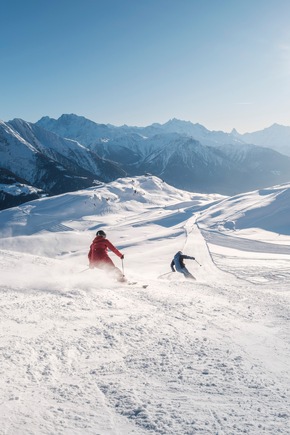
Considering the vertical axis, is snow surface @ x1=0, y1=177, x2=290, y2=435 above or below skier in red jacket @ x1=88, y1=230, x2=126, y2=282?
below

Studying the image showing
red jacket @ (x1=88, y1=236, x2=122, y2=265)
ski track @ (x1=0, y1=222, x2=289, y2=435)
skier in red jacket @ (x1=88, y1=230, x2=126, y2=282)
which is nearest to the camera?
ski track @ (x1=0, y1=222, x2=289, y2=435)

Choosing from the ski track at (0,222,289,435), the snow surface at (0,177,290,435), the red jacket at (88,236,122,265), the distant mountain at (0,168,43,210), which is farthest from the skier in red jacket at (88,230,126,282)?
the distant mountain at (0,168,43,210)

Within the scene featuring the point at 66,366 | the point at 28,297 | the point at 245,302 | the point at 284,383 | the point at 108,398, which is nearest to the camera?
the point at 108,398

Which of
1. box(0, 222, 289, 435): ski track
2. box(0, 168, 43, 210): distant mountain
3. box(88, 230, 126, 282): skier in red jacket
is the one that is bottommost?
box(0, 222, 289, 435): ski track

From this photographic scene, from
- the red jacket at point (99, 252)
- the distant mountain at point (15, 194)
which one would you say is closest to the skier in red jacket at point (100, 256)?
the red jacket at point (99, 252)

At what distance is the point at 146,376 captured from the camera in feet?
17.2

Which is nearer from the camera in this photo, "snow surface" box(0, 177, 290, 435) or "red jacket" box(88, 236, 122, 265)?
"snow surface" box(0, 177, 290, 435)

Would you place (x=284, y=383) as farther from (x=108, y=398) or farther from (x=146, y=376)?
(x=108, y=398)

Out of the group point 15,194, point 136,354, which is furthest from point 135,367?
point 15,194

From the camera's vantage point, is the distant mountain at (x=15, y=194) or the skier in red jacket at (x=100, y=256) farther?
the distant mountain at (x=15, y=194)

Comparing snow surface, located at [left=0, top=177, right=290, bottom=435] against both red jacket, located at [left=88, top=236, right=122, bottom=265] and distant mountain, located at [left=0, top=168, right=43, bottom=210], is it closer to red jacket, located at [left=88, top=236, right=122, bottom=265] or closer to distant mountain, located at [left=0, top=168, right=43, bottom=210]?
red jacket, located at [left=88, top=236, right=122, bottom=265]

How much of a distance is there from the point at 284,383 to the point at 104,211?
74633 mm

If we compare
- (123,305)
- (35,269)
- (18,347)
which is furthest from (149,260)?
(18,347)

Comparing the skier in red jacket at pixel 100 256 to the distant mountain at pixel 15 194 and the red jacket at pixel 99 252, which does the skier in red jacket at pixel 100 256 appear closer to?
the red jacket at pixel 99 252
